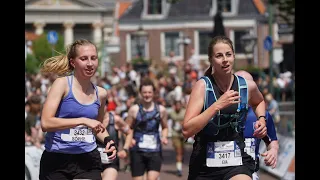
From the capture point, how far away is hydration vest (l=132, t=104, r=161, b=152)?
12305 mm

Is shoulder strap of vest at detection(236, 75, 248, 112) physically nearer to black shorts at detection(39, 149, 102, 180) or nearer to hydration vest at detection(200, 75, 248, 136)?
hydration vest at detection(200, 75, 248, 136)

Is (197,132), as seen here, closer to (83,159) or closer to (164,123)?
(83,159)

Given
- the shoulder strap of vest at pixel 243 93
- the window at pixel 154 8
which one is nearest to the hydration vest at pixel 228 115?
the shoulder strap of vest at pixel 243 93

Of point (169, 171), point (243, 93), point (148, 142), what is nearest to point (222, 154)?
point (243, 93)

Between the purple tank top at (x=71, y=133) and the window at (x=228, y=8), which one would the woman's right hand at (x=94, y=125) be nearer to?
the purple tank top at (x=71, y=133)

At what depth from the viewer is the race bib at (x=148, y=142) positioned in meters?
12.4

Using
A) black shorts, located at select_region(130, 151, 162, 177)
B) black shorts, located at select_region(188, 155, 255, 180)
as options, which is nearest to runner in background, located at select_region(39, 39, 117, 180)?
black shorts, located at select_region(188, 155, 255, 180)

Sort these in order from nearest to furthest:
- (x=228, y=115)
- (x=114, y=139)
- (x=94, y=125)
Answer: (x=94, y=125)
(x=228, y=115)
(x=114, y=139)

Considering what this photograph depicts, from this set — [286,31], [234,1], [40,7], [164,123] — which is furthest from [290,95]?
[40,7]

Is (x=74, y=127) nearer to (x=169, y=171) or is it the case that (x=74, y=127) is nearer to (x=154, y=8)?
(x=169, y=171)

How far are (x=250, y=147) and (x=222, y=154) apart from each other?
0.68 m

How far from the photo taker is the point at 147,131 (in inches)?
489

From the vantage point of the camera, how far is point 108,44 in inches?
3061
